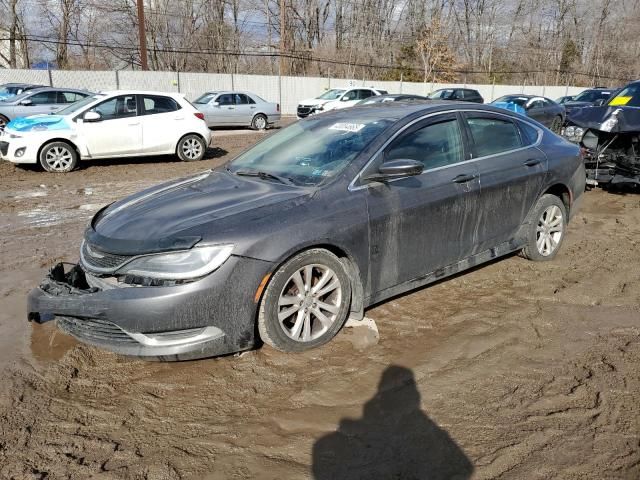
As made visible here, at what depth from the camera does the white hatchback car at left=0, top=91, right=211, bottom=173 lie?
33.0 ft

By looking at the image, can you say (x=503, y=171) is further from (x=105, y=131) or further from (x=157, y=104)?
(x=157, y=104)

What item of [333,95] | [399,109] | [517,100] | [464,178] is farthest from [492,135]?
[333,95]

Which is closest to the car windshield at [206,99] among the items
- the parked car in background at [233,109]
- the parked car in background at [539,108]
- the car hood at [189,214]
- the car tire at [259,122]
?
the parked car in background at [233,109]

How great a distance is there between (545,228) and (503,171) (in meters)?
1.00

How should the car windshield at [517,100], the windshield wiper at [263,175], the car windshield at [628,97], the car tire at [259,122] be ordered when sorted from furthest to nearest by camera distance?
the car tire at [259,122]
the car windshield at [517,100]
the car windshield at [628,97]
the windshield wiper at [263,175]

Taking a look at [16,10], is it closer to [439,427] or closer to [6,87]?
[6,87]

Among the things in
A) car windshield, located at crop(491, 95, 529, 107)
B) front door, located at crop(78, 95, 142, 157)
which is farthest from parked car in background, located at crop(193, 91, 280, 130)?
front door, located at crop(78, 95, 142, 157)

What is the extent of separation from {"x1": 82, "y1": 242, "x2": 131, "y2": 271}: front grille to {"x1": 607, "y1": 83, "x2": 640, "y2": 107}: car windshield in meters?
8.46

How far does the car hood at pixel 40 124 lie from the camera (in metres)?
10.1

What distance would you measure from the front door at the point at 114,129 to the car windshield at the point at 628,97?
29.4 ft

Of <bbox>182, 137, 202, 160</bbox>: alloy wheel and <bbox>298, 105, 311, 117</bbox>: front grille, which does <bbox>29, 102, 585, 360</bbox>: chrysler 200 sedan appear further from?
<bbox>298, 105, 311, 117</bbox>: front grille

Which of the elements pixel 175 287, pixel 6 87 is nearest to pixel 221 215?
pixel 175 287

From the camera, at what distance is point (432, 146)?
4.16 m

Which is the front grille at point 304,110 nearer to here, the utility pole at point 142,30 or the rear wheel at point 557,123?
the utility pole at point 142,30
